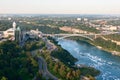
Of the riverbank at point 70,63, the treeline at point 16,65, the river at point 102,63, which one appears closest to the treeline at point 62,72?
the treeline at point 16,65

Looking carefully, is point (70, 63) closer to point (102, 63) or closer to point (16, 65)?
point (102, 63)

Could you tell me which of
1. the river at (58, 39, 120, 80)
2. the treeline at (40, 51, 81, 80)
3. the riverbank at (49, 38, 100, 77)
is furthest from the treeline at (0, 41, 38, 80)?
the river at (58, 39, 120, 80)

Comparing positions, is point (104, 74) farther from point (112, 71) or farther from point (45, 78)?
point (45, 78)

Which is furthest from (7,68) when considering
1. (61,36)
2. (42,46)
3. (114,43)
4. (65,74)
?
(61,36)

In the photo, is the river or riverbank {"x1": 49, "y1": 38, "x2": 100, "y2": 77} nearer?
the river

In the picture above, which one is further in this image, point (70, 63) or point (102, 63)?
point (102, 63)

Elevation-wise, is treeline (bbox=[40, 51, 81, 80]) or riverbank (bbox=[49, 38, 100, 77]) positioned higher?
treeline (bbox=[40, 51, 81, 80])

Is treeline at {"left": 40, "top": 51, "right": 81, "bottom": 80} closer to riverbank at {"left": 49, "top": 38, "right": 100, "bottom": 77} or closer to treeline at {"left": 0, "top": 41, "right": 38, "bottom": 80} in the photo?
treeline at {"left": 0, "top": 41, "right": 38, "bottom": 80}

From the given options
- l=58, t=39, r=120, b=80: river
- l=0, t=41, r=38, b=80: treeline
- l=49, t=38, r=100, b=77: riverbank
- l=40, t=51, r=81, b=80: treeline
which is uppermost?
l=0, t=41, r=38, b=80: treeline

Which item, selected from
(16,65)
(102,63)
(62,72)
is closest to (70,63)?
(102,63)
